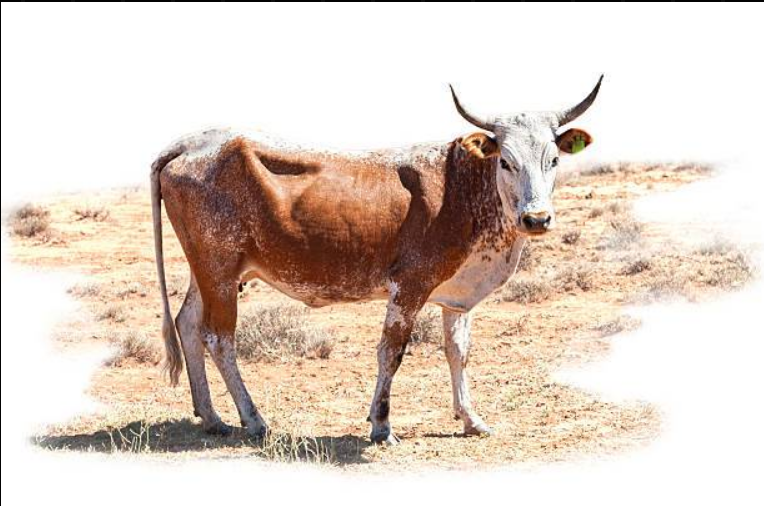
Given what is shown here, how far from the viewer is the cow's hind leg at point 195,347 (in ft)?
33.1

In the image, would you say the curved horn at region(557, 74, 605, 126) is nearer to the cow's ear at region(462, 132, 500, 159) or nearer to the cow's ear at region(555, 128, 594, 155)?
the cow's ear at region(555, 128, 594, 155)

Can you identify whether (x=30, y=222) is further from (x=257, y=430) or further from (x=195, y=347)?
(x=257, y=430)

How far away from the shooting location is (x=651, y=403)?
417 inches

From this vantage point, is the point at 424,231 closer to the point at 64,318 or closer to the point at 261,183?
the point at 261,183

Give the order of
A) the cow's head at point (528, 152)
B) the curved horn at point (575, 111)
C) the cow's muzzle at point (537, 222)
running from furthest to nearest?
1. the curved horn at point (575, 111)
2. the cow's head at point (528, 152)
3. the cow's muzzle at point (537, 222)

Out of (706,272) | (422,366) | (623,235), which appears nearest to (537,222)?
(422,366)

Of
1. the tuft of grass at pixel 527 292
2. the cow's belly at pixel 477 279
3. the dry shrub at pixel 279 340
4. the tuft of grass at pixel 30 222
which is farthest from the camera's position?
the tuft of grass at pixel 30 222

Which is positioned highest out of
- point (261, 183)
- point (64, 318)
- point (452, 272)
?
point (261, 183)

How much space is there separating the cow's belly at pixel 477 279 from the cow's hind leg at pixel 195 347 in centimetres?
203

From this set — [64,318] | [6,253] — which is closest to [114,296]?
[64,318]

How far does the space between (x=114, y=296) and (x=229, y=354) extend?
23.2 ft

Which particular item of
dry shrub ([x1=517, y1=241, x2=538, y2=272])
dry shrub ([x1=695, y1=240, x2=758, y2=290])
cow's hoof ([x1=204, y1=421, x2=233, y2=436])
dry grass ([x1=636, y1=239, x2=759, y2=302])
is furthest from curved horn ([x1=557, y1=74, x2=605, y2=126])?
dry shrub ([x1=517, y1=241, x2=538, y2=272])

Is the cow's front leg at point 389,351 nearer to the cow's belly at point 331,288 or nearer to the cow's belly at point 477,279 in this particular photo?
the cow's belly at point 331,288

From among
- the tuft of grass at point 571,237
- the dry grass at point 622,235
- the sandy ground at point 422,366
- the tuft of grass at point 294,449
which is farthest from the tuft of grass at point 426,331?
the tuft of grass at point 571,237
